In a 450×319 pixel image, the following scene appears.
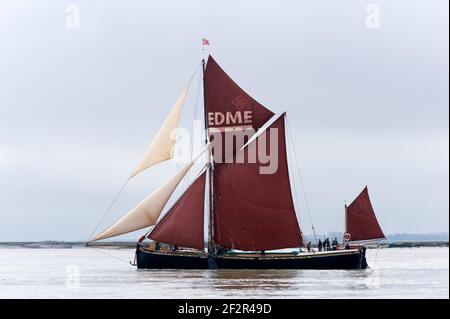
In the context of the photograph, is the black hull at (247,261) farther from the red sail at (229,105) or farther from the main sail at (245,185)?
the red sail at (229,105)

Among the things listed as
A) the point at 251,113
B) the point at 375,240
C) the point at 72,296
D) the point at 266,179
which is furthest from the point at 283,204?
the point at 72,296

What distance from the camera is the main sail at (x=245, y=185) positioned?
66.9 meters

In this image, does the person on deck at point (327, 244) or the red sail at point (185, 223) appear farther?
the person on deck at point (327, 244)

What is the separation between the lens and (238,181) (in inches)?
2653

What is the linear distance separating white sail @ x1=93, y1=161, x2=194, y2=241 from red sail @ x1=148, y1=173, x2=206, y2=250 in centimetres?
89

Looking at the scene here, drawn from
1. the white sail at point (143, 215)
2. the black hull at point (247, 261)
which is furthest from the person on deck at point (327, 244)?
the white sail at point (143, 215)

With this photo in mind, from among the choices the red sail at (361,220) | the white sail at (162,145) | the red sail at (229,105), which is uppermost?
the red sail at (229,105)

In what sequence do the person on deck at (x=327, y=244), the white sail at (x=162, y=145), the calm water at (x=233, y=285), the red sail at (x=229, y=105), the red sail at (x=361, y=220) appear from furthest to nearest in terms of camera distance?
the red sail at (x=361, y=220)
the person on deck at (x=327, y=244)
the red sail at (x=229, y=105)
the white sail at (x=162, y=145)
the calm water at (x=233, y=285)

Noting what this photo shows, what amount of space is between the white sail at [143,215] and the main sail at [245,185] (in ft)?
14.6

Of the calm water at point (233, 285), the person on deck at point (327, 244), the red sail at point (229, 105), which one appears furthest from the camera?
the person on deck at point (327, 244)

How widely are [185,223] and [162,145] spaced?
526cm

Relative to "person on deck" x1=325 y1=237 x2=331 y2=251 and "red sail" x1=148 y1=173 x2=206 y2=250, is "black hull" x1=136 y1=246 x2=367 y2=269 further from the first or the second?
"person on deck" x1=325 y1=237 x2=331 y2=251

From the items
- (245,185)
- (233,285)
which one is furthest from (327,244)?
(233,285)

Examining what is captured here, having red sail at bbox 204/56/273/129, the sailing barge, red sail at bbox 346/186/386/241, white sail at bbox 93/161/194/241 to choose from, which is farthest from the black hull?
red sail at bbox 204/56/273/129
